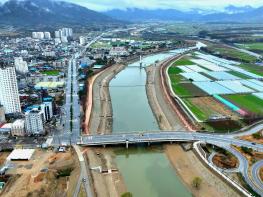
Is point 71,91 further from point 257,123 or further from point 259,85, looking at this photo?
point 259,85

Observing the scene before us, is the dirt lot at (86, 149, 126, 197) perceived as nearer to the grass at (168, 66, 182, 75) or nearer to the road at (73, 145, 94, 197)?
the road at (73, 145, 94, 197)

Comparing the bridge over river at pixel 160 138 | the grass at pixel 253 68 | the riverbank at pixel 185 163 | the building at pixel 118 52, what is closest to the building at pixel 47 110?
the bridge over river at pixel 160 138

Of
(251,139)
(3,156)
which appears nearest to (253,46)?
(251,139)

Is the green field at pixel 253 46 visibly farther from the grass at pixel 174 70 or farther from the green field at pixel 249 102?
the green field at pixel 249 102

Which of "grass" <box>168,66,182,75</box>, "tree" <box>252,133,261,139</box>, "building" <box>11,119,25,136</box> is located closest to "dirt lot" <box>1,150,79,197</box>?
"building" <box>11,119,25,136</box>

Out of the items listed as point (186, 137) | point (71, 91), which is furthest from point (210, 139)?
point (71, 91)
